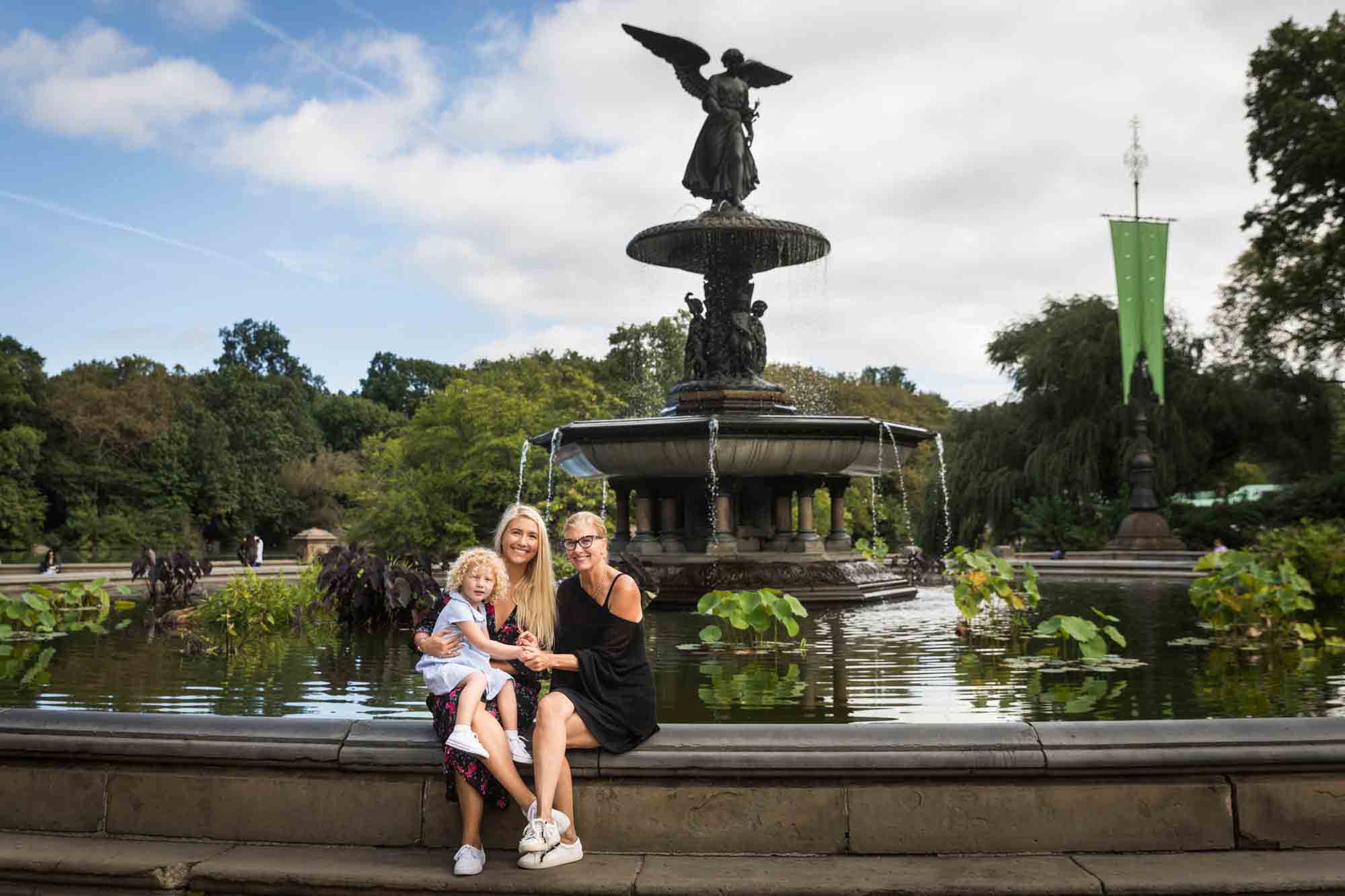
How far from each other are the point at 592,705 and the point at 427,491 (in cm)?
2736

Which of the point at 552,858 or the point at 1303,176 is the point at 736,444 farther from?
the point at 1303,176

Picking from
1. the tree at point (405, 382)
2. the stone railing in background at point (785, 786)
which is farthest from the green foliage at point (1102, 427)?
the tree at point (405, 382)

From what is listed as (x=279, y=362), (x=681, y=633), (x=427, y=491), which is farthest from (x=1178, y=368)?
(x=279, y=362)

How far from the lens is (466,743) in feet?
13.4

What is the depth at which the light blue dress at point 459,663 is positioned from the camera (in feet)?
14.1

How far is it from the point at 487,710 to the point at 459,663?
0.22 m

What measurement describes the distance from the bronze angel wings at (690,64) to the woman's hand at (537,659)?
40.2 ft

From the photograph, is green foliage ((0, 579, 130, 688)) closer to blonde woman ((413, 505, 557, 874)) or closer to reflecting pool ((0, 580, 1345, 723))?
reflecting pool ((0, 580, 1345, 723))

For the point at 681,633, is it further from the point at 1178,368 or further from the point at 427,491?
the point at 1178,368

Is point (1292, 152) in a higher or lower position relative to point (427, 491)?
higher

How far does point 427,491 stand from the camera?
30.9 m

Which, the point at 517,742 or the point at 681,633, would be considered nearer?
the point at 517,742

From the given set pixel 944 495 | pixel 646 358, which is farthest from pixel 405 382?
pixel 944 495

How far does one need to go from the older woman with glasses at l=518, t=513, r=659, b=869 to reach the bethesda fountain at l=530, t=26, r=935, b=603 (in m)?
7.07
